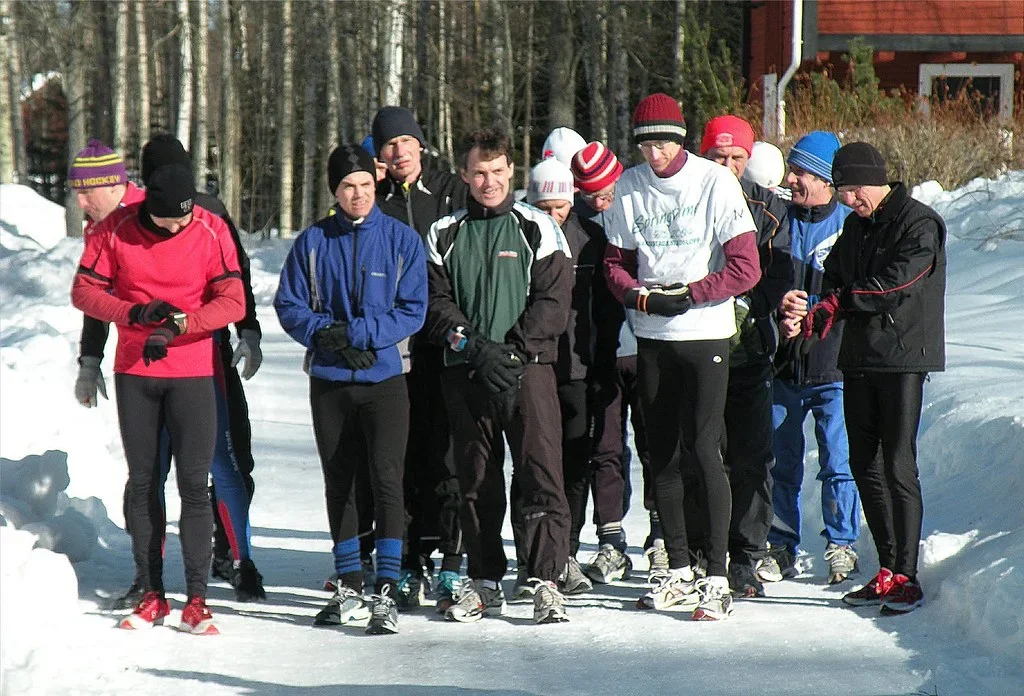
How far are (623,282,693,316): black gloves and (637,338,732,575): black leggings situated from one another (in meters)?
0.16

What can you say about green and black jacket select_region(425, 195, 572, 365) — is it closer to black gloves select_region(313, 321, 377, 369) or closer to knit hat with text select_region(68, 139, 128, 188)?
black gloves select_region(313, 321, 377, 369)

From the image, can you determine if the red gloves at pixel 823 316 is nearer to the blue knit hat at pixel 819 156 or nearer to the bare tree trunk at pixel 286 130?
the blue knit hat at pixel 819 156

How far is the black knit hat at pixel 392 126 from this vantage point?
613cm

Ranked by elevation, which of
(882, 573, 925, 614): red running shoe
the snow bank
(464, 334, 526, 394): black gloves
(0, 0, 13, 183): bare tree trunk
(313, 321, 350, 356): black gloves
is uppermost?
(0, 0, 13, 183): bare tree trunk

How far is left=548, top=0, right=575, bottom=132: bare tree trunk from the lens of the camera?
2173 cm

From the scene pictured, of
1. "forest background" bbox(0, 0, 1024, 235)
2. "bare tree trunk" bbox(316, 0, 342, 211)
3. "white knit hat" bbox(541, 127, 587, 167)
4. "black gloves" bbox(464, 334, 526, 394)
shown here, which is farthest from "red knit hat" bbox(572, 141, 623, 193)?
"bare tree trunk" bbox(316, 0, 342, 211)

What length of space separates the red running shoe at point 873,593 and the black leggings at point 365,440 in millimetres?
1933

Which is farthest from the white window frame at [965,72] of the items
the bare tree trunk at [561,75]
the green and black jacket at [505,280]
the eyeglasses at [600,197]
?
the green and black jacket at [505,280]

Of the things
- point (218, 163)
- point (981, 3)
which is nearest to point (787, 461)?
point (981, 3)

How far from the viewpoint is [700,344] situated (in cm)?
573

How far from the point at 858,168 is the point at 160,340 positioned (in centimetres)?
293

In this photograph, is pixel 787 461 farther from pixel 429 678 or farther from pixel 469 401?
pixel 429 678

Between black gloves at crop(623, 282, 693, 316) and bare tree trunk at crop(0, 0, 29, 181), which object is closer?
black gloves at crop(623, 282, 693, 316)

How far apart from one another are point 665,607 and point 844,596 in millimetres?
775
